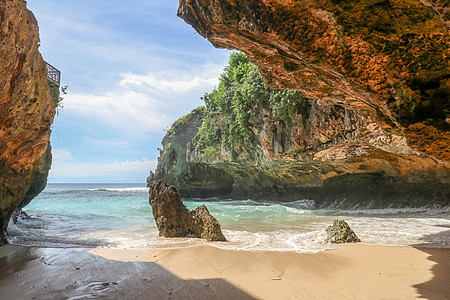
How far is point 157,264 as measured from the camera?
14.3 ft

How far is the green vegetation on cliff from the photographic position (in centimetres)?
1065

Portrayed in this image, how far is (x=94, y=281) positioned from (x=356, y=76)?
4.83 m

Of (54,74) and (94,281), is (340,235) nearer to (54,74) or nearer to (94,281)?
(94,281)

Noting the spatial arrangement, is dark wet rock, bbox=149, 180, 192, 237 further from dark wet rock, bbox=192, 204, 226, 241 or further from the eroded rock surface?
the eroded rock surface

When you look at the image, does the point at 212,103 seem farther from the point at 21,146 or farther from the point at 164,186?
the point at 21,146

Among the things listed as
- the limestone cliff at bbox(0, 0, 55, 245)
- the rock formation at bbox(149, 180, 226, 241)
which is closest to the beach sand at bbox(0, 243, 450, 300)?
the rock formation at bbox(149, 180, 226, 241)

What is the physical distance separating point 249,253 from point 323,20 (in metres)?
4.06

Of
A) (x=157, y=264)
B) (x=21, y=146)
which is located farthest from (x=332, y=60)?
(x=21, y=146)

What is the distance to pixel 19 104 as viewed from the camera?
519 cm

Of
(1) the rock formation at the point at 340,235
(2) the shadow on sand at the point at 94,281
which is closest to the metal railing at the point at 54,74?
(2) the shadow on sand at the point at 94,281

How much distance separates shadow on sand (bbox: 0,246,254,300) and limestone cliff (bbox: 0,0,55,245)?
7.99 feet

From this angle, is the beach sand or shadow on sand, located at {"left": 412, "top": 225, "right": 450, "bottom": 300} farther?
the beach sand

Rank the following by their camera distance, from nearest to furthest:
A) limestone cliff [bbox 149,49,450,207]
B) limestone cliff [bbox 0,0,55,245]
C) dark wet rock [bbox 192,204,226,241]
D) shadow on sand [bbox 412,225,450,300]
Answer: shadow on sand [bbox 412,225,450,300], limestone cliff [bbox 0,0,55,245], dark wet rock [bbox 192,204,226,241], limestone cliff [bbox 149,49,450,207]

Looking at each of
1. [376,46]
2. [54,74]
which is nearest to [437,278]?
[376,46]
